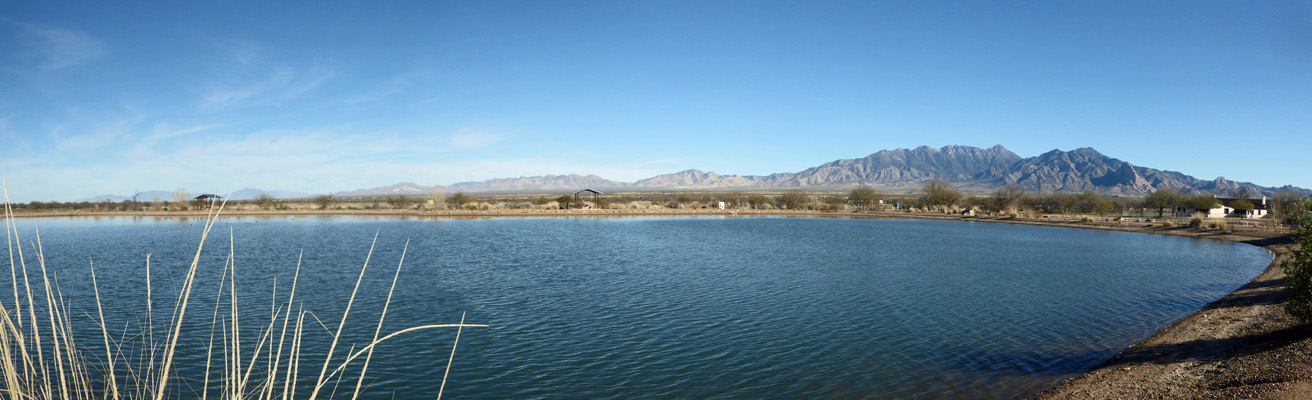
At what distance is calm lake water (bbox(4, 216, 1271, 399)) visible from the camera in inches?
362

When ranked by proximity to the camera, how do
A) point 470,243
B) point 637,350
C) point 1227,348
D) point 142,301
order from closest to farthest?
point 1227,348
point 637,350
point 142,301
point 470,243

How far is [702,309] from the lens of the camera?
13.8 metres

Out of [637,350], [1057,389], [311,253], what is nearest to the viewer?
[1057,389]

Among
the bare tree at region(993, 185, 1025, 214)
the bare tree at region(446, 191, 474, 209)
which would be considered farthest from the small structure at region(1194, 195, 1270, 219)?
the bare tree at region(446, 191, 474, 209)

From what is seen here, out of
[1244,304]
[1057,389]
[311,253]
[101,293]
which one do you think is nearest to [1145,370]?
[1057,389]

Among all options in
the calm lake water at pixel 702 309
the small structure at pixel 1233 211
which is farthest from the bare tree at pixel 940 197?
the calm lake water at pixel 702 309

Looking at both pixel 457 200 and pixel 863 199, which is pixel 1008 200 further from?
pixel 457 200

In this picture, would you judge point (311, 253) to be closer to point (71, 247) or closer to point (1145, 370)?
point (71, 247)

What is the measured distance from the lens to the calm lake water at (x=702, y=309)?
362 inches

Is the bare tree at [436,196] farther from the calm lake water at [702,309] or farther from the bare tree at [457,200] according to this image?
the calm lake water at [702,309]

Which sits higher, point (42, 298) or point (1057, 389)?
point (42, 298)

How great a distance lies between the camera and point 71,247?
25797mm

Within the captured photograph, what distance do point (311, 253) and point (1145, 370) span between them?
80.1 ft

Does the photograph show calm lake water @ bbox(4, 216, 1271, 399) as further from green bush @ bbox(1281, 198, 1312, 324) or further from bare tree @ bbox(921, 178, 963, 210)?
bare tree @ bbox(921, 178, 963, 210)
